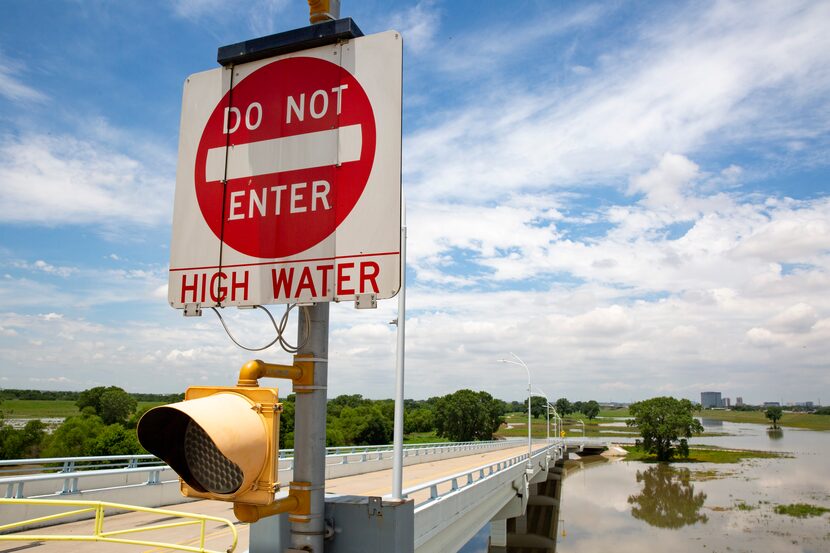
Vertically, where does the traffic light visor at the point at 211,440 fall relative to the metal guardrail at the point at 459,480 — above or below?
above

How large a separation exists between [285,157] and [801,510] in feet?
255

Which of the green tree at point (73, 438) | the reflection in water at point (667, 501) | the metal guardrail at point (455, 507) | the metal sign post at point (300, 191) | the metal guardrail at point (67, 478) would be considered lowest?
the reflection in water at point (667, 501)

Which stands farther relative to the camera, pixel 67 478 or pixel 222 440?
pixel 67 478

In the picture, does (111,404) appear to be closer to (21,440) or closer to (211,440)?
(21,440)

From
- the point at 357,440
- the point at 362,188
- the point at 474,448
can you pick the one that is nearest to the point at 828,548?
the point at 474,448

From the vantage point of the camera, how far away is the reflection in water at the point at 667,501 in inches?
2420

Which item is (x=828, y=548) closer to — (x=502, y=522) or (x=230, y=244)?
(x=502, y=522)

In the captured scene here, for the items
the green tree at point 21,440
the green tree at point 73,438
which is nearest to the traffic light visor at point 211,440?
the green tree at point 73,438

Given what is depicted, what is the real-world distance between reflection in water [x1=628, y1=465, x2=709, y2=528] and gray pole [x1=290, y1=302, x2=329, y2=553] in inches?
2579

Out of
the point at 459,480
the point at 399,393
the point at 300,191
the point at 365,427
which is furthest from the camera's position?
the point at 365,427

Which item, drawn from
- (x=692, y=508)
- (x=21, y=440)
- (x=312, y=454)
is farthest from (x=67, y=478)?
(x=21, y=440)

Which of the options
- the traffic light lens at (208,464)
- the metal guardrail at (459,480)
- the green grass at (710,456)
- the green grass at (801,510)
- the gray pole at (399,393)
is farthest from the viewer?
the green grass at (710,456)

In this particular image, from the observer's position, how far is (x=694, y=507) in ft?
219

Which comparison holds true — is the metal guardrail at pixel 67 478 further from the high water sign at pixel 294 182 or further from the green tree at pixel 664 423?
the green tree at pixel 664 423
